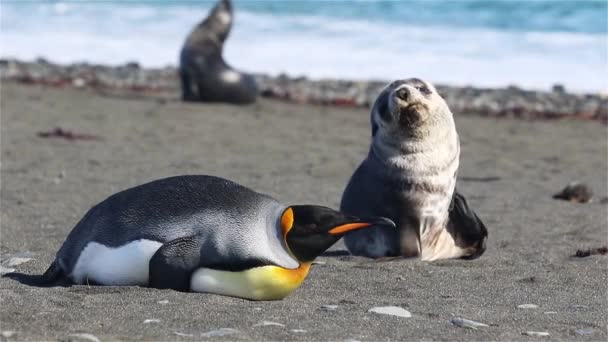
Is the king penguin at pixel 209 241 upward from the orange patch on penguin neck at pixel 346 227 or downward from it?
downward

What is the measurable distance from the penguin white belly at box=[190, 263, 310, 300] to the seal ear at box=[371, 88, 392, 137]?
1.76m

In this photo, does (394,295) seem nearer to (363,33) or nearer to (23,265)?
(23,265)

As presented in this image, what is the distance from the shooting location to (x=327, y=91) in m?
16.6

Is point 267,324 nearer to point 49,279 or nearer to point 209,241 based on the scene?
point 209,241

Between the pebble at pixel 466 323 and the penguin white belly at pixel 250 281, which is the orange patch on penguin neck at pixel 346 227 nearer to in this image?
the penguin white belly at pixel 250 281

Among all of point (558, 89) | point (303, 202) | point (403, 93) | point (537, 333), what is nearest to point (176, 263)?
point (537, 333)

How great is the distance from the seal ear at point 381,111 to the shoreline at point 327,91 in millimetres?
8401

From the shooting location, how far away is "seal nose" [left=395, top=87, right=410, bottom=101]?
19.2 ft

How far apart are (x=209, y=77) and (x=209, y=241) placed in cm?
1024

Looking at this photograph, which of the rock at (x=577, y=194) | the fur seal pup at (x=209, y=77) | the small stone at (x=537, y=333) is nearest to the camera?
the small stone at (x=537, y=333)

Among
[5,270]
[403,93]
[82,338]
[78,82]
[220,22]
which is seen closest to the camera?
[82,338]

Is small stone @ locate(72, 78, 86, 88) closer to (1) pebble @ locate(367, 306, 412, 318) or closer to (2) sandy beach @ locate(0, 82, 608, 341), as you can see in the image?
(2) sandy beach @ locate(0, 82, 608, 341)

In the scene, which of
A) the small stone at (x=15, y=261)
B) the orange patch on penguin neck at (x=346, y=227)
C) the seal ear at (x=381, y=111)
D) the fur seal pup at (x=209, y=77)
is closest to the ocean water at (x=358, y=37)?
the fur seal pup at (x=209, y=77)

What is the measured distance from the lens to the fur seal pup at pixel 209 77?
1434 centimetres
